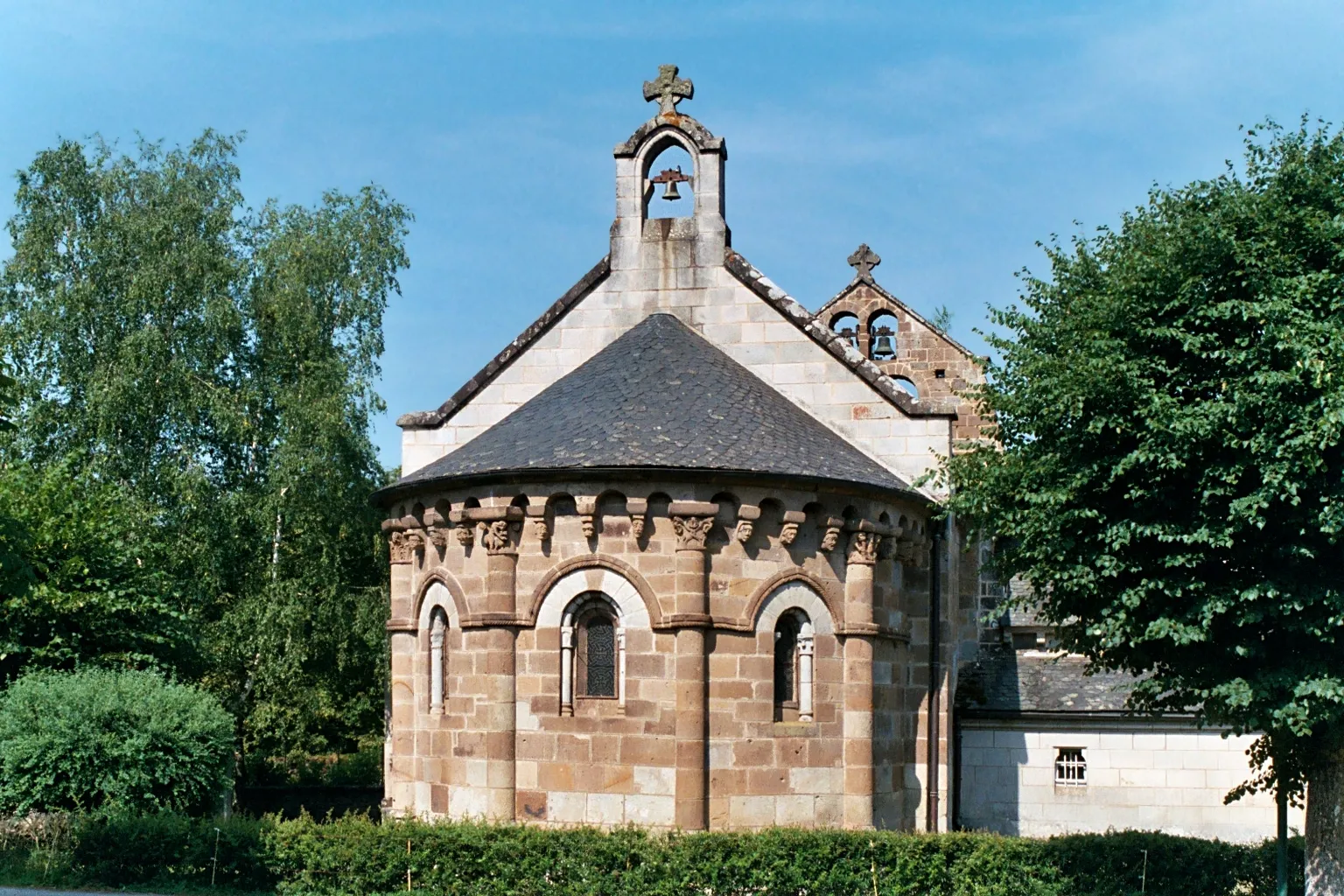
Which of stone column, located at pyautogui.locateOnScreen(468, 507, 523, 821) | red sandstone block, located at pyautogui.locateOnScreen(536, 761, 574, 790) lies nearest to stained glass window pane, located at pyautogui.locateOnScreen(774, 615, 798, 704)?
red sandstone block, located at pyautogui.locateOnScreen(536, 761, 574, 790)

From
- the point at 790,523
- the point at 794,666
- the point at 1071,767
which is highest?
the point at 790,523

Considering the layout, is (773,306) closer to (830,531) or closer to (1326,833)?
(830,531)

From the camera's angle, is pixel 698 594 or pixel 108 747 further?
pixel 108 747

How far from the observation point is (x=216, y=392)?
31.5 meters

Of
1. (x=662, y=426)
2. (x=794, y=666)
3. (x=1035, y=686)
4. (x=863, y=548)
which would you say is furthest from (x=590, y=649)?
(x=1035, y=686)

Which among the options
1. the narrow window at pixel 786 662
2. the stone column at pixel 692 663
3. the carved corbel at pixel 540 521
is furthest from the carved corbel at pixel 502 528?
the narrow window at pixel 786 662

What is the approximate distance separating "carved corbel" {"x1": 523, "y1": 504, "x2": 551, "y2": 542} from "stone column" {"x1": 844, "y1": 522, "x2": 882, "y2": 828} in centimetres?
404

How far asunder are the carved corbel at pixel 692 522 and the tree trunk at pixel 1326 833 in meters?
7.49

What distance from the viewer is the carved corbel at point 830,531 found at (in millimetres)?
19219

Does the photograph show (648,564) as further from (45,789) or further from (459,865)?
(45,789)

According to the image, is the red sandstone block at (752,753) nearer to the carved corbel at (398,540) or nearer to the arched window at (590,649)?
the arched window at (590,649)

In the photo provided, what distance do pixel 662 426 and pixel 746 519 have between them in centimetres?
168

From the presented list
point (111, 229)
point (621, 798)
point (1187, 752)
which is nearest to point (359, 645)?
point (111, 229)

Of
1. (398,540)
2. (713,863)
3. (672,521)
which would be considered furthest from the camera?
(398,540)
